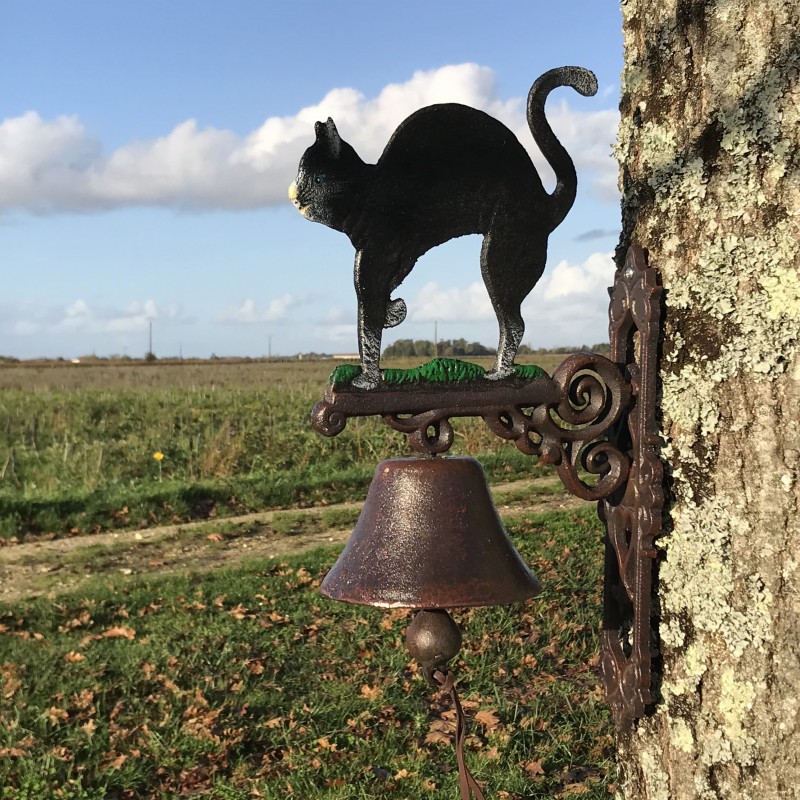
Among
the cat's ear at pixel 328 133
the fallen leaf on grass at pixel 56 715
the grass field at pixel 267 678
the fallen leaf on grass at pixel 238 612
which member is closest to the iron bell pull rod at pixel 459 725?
the cat's ear at pixel 328 133

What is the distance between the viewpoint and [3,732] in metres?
5.00

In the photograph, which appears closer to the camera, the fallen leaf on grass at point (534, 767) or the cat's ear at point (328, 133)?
the cat's ear at point (328, 133)

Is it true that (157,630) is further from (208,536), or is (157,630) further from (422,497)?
(422,497)

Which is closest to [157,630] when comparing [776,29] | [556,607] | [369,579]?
[556,607]

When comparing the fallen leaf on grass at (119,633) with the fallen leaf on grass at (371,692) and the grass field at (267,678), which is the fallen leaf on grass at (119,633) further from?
the fallen leaf on grass at (371,692)

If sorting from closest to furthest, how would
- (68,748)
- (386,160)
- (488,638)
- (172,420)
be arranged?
(386,160), (68,748), (488,638), (172,420)

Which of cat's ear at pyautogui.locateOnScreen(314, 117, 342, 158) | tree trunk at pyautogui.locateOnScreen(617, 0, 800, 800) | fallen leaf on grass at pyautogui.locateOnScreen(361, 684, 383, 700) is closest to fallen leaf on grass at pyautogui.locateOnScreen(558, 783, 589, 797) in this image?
fallen leaf on grass at pyautogui.locateOnScreen(361, 684, 383, 700)

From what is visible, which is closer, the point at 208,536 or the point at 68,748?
the point at 68,748

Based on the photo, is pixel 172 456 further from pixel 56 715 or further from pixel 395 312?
pixel 395 312

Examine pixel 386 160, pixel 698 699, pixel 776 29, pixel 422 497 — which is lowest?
pixel 698 699

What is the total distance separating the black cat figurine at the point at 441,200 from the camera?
1.85m

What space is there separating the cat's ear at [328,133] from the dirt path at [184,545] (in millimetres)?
6819

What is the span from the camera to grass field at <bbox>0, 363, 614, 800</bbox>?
4574 millimetres

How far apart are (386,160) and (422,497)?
0.74m
